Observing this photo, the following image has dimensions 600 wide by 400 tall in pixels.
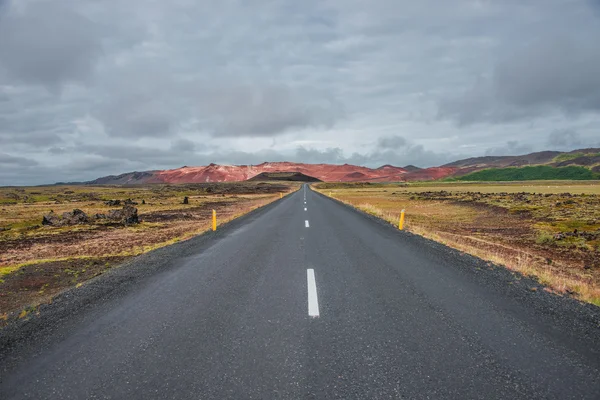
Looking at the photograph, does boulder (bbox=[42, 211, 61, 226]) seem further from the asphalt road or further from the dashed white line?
the dashed white line

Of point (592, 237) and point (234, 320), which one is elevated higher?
point (234, 320)

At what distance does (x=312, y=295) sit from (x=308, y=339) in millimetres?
1810

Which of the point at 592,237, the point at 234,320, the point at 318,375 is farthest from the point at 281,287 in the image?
the point at 592,237

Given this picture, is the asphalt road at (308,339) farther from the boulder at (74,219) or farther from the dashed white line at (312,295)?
the boulder at (74,219)

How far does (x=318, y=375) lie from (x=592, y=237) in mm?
21513

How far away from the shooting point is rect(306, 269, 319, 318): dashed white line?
5.46 meters

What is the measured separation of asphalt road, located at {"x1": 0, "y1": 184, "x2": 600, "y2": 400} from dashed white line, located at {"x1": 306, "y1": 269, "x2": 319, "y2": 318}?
45 millimetres

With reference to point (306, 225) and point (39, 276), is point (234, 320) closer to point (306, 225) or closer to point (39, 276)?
point (39, 276)

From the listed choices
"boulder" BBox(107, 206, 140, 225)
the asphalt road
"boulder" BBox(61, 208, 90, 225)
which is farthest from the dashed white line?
"boulder" BBox(61, 208, 90, 225)

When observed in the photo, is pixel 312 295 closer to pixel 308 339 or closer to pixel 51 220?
pixel 308 339

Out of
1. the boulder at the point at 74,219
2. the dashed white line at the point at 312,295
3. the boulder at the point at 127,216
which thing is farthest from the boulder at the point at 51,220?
the dashed white line at the point at 312,295

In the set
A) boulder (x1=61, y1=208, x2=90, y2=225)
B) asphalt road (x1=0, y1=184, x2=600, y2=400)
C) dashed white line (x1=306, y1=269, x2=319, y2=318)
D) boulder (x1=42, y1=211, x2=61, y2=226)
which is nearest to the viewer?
asphalt road (x1=0, y1=184, x2=600, y2=400)

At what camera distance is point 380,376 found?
3.58 m

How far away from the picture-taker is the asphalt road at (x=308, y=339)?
11.3 ft
